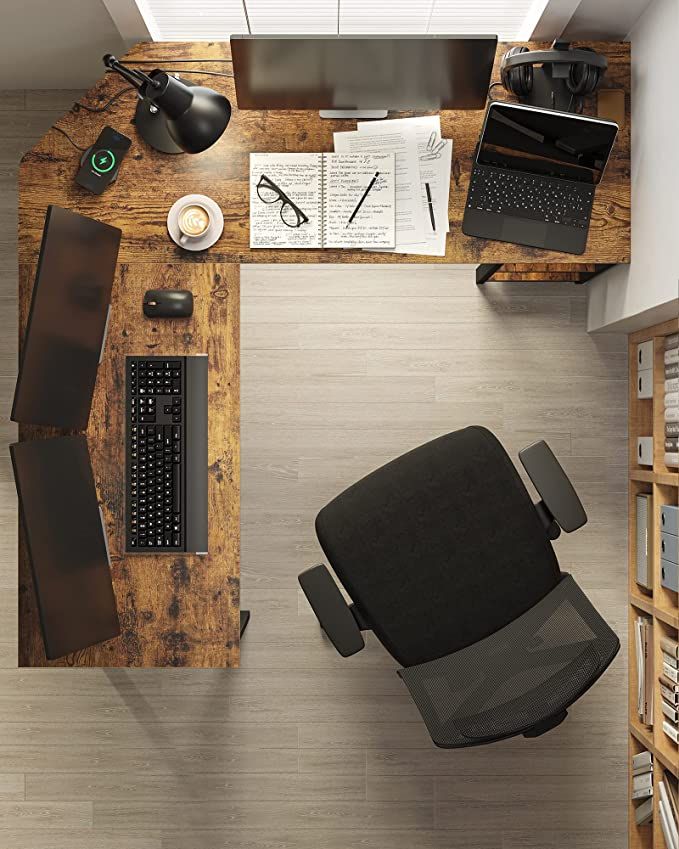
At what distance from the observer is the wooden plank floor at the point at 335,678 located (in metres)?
2.47

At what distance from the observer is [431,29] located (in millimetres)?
2072

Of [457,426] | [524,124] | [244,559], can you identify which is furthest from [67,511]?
[524,124]

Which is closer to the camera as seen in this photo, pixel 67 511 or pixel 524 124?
pixel 67 511

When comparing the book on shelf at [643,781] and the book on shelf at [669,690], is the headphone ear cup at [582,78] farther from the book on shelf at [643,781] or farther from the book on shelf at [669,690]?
the book on shelf at [643,781]

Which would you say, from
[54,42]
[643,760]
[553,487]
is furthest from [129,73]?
[643,760]

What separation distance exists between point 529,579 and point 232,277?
1.10 m

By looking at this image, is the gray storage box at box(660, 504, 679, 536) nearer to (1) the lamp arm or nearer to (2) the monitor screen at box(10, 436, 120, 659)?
(2) the monitor screen at box(10, 436, 120, 659)

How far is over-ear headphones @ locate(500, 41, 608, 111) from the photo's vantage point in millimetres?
1922

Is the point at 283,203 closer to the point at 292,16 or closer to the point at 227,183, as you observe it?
the point at 227,183

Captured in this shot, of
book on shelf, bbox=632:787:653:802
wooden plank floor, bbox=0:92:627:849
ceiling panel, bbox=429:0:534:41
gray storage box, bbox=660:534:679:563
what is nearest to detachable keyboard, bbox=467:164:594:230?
ceiling panel, bbox=429:0:534:41

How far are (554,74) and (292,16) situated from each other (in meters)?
0.74

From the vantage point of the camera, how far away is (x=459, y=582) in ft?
6.05

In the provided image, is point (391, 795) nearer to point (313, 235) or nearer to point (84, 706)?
point (84, 706)

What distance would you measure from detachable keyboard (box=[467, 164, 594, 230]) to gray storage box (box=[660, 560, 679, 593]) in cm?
103
